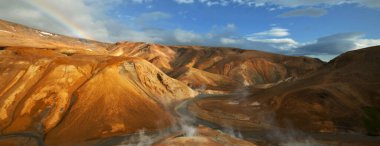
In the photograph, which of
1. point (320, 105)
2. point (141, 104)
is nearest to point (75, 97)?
point (141, 104)

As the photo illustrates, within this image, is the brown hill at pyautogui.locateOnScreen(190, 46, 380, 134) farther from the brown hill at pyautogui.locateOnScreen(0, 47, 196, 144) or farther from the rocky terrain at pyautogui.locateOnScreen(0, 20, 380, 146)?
the brown hill at pyautogui.locateOnScreen(0, 47, 196, 144)

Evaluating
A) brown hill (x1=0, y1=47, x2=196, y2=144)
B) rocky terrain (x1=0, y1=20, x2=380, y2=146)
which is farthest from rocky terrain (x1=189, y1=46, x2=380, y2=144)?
brown hill (x1=0, y1=47, x2=196, y2=144)

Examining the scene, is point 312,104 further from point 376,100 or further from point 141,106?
point 141,106

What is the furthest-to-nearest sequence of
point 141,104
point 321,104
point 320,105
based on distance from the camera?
point 141,104 → point 321,104 → point 320,105

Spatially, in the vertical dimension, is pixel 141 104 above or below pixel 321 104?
below

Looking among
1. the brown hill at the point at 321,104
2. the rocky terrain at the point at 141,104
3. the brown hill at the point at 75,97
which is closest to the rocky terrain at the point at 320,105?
the brown hill at the point at 321,104

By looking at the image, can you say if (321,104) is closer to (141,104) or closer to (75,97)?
(141,104)

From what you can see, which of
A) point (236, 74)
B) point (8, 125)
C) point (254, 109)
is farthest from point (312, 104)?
point (236, 74)
